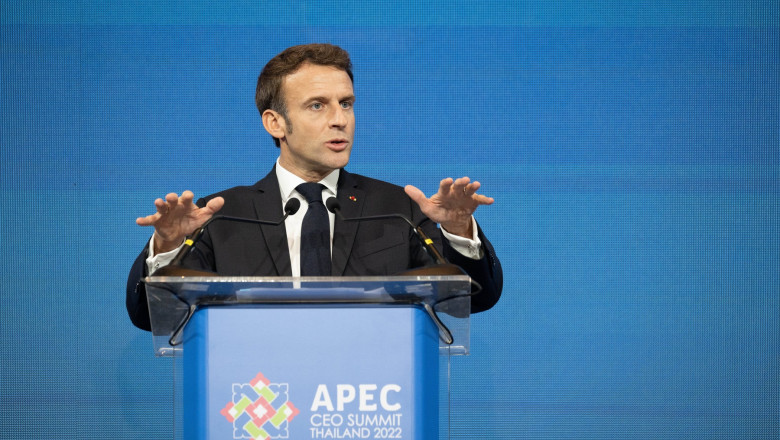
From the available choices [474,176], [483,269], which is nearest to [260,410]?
[483,269]

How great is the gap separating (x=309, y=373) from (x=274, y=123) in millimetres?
1306

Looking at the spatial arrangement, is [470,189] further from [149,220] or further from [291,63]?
[291,63]

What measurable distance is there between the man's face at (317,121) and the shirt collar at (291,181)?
19mm

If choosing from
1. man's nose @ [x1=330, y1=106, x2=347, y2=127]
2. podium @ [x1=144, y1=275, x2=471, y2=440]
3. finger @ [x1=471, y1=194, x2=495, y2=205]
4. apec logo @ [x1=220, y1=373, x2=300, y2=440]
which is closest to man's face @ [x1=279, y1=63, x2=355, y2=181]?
man's nose @ [x1=330, y1=106, x2=347, y2=127]

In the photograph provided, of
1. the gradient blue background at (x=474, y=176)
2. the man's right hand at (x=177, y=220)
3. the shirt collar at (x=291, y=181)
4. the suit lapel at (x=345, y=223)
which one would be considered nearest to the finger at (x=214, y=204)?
the man's right hand at (x=177, y=220)

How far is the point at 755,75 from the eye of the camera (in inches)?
134

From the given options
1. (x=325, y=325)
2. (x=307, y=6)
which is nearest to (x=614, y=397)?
(x=307, y=6)

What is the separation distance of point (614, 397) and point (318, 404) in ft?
6.82

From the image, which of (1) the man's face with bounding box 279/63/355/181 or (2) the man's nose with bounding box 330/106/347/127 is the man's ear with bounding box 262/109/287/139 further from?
(2) the man's nose with bounding box 330/106/347/127

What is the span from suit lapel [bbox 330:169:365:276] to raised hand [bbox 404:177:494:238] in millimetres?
411

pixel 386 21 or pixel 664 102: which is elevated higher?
pixel 386 21

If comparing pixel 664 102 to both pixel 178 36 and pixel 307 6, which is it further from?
pixel 178 36

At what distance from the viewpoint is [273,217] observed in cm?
250

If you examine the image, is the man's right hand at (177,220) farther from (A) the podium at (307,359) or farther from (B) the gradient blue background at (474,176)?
(B) the gradient blue background at (474,176)
